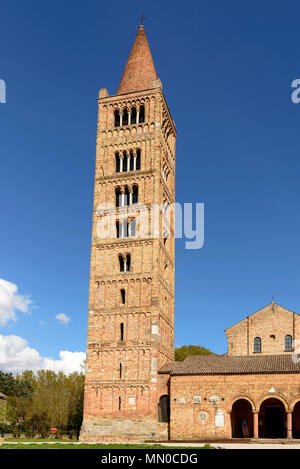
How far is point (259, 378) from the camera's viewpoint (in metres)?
33.9

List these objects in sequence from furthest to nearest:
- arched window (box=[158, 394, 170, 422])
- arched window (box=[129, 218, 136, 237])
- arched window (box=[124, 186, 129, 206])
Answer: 1. arched window (box=[124, 186, 129, 206])
2. arched window (box=[129, 218, 136, 237])
3. arched window (box=[158, 394, 170, 422])

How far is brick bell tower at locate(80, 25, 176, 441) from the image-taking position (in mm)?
35656

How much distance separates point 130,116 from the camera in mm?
44094

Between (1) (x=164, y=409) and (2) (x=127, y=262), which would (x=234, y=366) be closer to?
(1) (x=164, y=409)

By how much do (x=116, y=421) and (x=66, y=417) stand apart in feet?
56.5

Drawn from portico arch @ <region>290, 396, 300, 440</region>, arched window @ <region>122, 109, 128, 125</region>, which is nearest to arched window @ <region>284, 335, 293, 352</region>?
portico arch @ <region>290, 396, 300, 440</region>

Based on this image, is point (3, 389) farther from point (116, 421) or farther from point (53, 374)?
point (116, 421)

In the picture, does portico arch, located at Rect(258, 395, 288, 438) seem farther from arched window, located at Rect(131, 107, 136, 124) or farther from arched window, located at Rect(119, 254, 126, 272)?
arched window, located at Rect(131, 107, 136, 124)

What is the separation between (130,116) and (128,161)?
4418 millimetres

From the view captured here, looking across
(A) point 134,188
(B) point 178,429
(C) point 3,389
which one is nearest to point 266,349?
(B) point 178,429

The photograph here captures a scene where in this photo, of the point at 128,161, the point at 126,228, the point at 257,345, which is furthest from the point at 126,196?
the point at 257,345

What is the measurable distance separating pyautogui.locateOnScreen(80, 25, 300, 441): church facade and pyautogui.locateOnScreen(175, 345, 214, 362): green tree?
21.2m

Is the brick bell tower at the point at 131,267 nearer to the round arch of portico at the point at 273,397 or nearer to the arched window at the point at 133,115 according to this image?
the arched window at the point at 133,115

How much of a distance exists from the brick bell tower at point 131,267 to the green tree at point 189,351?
22.9 meters
